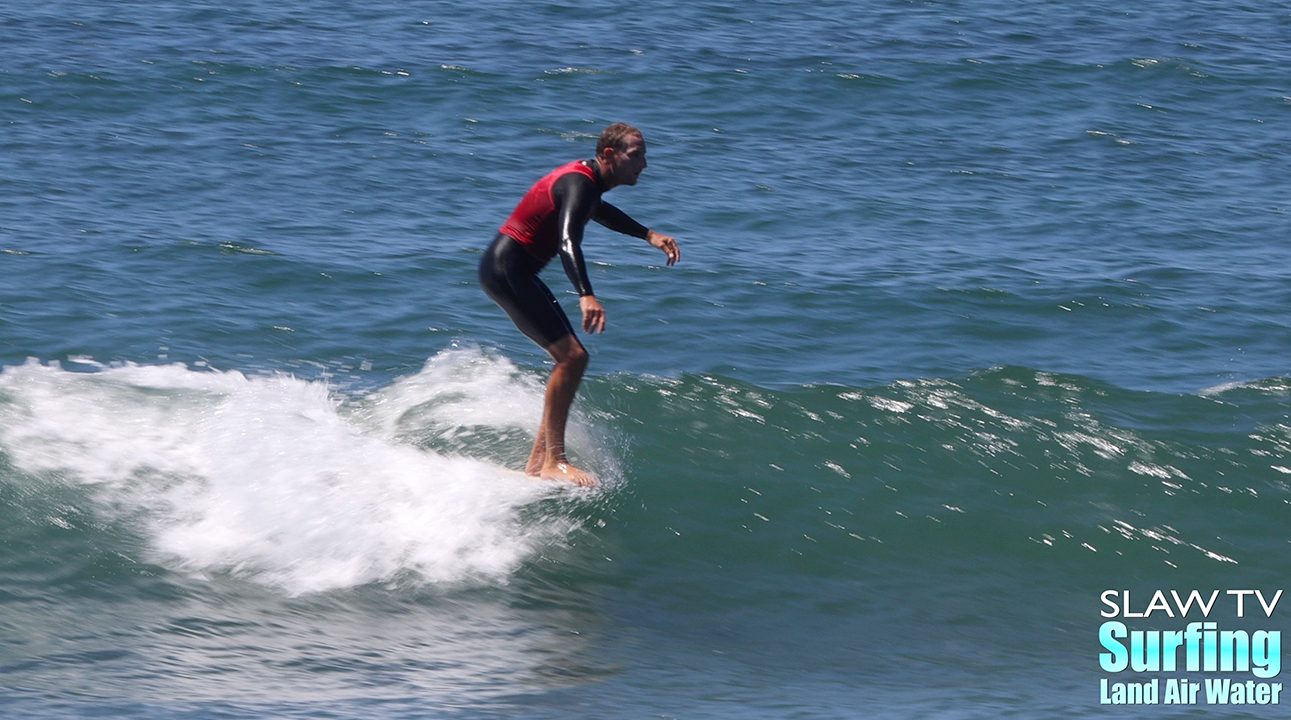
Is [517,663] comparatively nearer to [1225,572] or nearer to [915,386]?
[1225,572]

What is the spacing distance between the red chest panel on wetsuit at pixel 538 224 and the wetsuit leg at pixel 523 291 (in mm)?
45

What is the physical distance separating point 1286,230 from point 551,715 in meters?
11.6

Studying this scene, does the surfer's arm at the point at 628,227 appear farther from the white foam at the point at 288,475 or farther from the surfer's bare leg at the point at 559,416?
the white foam at the point at 288,475

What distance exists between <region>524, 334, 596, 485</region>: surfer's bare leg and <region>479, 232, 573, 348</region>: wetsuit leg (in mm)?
83

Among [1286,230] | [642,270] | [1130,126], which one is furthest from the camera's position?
[1130,126]

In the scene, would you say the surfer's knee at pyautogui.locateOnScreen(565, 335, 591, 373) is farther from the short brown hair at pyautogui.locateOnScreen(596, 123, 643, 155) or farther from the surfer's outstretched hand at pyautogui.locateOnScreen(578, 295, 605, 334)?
the short brown hair at pyautogui.locateOnScreen(596, 123, 643, 155)

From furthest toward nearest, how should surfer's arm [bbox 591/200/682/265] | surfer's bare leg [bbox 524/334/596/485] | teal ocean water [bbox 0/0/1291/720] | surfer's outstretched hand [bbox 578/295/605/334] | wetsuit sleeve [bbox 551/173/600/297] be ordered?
surfer's bare leg [bbox 524/334/596/485]
surfer's arm [bbox 591/200/682/265]
wetsuit sleeve [bbox 551/173/600/297]
surfer's outstretched hand [bbox 578/295/605/334]
teal ocean water [bbox 0/0/1291/720]

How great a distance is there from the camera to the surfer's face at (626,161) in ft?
23.7

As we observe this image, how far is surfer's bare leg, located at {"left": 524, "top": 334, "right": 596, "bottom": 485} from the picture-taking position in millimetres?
7512

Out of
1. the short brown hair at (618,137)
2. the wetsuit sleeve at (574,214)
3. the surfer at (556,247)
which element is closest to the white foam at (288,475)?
the surfer at (556,247)

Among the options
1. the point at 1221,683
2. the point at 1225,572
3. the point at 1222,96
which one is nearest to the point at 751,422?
the point at 1225,572

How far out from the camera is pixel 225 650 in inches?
252

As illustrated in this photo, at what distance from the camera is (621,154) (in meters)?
7.24
